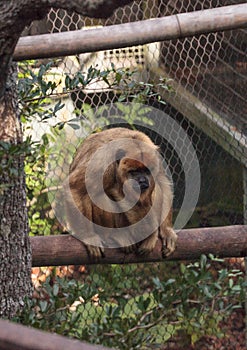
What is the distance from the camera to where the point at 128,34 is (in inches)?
144

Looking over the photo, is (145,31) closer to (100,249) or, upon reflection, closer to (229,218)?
(100,249)

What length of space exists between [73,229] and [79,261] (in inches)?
11.4

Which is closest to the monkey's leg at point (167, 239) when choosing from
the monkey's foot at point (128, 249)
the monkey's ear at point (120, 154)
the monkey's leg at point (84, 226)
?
the monkey's foot at point (128, 249)

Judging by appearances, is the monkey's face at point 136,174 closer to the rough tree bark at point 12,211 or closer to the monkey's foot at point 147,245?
the monkey's foot at point 147,245

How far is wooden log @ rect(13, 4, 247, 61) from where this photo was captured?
3.56 m

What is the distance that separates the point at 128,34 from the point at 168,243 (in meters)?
1.23

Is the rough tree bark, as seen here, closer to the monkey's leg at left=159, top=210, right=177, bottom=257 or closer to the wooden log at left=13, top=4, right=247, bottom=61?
the wooden log at left=13, top=4, right=247, bottom=61

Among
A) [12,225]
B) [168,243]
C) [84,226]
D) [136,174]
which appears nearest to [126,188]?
[136,174]

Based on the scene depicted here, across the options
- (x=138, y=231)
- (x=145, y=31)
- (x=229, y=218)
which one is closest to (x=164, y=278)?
(x=229, y=218)

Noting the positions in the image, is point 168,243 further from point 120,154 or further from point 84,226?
point 120,154

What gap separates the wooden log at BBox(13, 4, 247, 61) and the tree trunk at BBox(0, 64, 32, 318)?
0.56 m

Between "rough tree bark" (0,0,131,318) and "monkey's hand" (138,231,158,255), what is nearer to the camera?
"rough tree bark" (0,0,131,318)

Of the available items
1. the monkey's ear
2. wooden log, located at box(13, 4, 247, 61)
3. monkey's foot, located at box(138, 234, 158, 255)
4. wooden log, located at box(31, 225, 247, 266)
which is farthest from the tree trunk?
the monkey's ear

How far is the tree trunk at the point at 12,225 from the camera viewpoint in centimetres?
288
